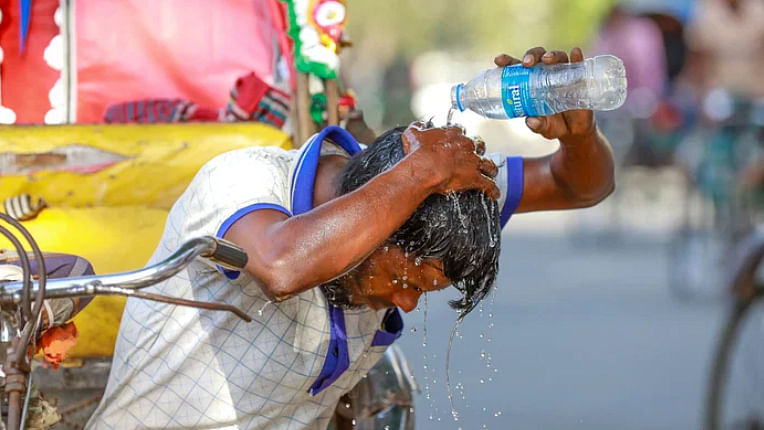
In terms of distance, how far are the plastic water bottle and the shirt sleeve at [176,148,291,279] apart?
0.44 m

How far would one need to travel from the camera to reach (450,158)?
2080 millimetres

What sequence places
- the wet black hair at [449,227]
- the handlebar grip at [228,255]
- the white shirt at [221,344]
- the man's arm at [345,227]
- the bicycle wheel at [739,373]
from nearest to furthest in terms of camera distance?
1. the handlebar grip at [228,255]
2. the man's arm at [345,227]
3. the wet black hair at [449,227]
4. the white shirt at [221,344]
5. the bicycle wheel at [739,373]

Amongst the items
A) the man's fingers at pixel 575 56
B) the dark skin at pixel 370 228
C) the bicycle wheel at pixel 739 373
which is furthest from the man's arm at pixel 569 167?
the bicycle wheel at pixel 739 373

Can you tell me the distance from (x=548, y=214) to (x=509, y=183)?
11.5m

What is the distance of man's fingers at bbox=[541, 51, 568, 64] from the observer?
233 centimetres

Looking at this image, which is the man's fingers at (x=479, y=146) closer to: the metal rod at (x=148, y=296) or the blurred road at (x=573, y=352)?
the metal rod at (x=148, y=296)

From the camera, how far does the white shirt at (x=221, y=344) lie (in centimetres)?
235

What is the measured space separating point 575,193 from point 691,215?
6.17 metres

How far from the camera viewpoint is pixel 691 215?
8.70m

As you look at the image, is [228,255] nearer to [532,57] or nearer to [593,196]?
[532,57]

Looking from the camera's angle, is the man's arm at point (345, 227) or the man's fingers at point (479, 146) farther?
the man's fingers at point (479, 146)

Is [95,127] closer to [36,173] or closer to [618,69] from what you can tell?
[36,173]

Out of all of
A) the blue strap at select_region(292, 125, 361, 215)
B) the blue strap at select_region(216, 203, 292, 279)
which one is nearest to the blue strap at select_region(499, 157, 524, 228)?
the blue strap at select_region(292, 125, 361, 215)

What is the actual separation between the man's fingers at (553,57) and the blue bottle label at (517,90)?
43mm
